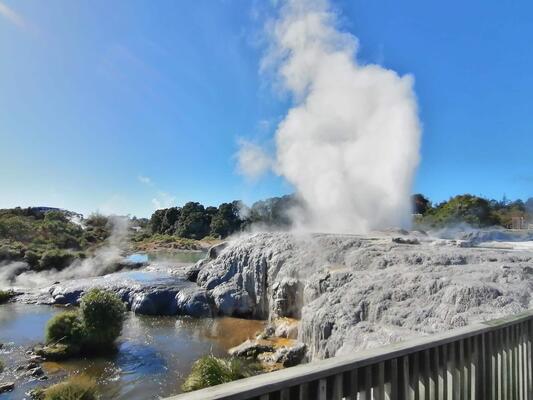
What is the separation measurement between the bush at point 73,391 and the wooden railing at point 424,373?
29.1 ft

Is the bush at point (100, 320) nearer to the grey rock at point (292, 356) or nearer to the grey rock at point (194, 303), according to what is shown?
the grey rock at point (194, 303)

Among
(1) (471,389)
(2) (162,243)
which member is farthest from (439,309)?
(2) (162,243)

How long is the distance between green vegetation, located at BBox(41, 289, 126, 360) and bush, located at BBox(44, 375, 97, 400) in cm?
466

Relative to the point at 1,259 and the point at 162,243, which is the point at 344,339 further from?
Answer: the point at 162,243

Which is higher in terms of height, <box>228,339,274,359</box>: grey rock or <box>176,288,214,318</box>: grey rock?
<box>176,288,214,318</box>: grey rock

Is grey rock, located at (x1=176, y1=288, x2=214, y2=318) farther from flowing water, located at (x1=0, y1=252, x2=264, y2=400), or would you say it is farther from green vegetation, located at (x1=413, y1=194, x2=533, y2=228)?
green vegetation, located at (x1=413, y1=194, x2=533, y2=228)

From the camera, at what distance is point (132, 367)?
1273 cm

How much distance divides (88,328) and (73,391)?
5.31 m

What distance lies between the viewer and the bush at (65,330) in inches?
556

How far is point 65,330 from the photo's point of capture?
1430 centimetres

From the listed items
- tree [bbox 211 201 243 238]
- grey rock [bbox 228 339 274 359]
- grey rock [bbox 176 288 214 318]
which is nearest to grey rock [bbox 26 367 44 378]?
grey rock [bbox 228 339 274 359]

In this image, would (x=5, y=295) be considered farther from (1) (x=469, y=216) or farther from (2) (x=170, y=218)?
(2) (x=170, y=218)

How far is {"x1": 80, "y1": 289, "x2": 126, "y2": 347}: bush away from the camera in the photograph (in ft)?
46.3

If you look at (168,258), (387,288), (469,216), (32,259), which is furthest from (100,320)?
(469,216)
